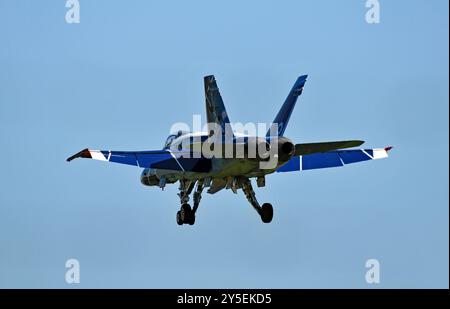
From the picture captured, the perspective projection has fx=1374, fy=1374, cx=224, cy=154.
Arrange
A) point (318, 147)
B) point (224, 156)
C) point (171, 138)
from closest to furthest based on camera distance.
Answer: point (318, 147)
point (224, 156)
point (171, 138)

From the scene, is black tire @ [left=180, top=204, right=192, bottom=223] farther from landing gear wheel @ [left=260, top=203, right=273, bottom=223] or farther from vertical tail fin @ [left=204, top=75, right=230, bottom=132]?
→ vertical tail fin @ [left=204, top=75, right=230, bottom=132]

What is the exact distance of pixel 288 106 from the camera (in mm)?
58781

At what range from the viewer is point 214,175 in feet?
195

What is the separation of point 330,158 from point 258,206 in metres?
4.33

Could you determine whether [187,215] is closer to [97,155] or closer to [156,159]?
[156,159]

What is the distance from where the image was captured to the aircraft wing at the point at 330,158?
6228 cm

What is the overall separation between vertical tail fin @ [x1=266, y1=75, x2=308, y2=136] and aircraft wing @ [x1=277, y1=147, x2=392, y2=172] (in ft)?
13.0

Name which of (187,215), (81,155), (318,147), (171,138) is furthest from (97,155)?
(318,147)

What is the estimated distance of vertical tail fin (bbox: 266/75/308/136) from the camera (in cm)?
5803

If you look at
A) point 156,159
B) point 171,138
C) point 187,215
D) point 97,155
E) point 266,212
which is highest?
point 171,138
